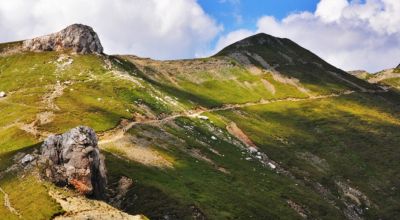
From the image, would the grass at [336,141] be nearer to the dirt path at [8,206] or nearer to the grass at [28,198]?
the grass at [28,198]

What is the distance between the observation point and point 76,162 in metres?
77.4

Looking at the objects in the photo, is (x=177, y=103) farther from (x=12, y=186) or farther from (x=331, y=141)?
Result: (x=12, y=186)

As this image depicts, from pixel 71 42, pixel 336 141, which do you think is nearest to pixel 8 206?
pixel 336 141

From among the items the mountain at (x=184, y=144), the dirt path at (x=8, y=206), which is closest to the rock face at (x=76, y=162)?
the mountain at (x=184, y=144)

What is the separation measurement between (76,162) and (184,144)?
46.8 m

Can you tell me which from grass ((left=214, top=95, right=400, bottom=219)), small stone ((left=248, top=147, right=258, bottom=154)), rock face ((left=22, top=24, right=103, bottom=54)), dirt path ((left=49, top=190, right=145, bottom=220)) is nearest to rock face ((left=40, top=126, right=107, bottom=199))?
dirt path ((left=49, top=190, right=145, bottom=220))

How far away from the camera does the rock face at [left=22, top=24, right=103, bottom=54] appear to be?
194m

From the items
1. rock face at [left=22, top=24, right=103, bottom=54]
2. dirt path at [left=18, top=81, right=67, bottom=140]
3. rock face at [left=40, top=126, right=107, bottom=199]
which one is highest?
rock face at [left=22, top=24, right=103, bottom=54]

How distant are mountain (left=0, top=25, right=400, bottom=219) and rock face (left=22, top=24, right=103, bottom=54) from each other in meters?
0.58

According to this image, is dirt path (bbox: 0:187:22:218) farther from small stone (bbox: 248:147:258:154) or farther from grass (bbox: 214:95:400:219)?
grass (bbox: 214:95:400:219)

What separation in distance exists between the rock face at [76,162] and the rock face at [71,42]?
118 metres

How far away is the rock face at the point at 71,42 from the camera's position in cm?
19350

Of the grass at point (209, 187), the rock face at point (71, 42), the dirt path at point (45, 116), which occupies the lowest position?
the grass at point (209, 187)

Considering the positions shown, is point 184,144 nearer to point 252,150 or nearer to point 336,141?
point 252,150
